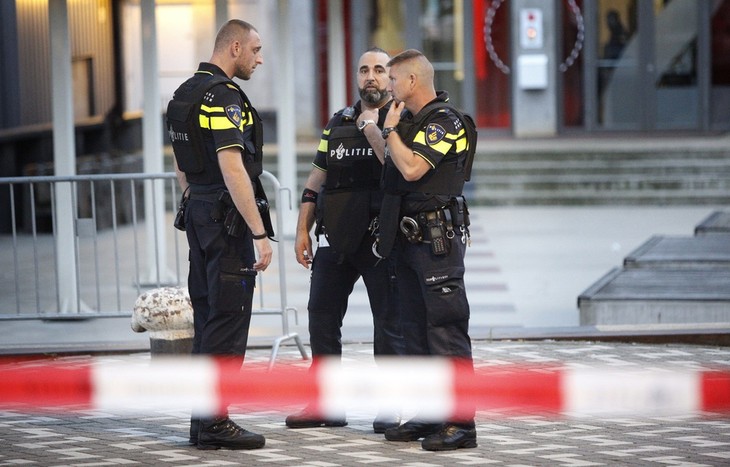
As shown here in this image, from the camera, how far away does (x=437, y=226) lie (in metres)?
6.31

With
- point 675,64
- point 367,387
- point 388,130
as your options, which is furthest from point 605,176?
point 388,130

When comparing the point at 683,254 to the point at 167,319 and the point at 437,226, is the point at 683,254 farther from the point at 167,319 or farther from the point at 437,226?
the point at 437,226

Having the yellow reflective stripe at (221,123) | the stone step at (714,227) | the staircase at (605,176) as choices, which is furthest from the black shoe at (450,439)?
the staircase at (605,176)

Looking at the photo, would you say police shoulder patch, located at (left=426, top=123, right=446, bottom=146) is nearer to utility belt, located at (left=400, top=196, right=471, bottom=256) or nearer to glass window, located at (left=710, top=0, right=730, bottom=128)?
utility belt, located at (left=400, top=196, right=471, bottom=256)

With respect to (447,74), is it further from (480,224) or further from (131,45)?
(480,224)

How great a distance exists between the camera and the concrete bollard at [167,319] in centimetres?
763

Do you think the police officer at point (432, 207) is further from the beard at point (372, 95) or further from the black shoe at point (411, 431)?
the beard at point (372, 95)

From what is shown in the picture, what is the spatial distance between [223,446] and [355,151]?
1.53 m

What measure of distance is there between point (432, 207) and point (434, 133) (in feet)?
1.11

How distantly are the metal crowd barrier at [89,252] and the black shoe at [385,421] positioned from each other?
4.61 feet

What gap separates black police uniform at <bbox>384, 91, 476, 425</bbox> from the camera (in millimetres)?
6289

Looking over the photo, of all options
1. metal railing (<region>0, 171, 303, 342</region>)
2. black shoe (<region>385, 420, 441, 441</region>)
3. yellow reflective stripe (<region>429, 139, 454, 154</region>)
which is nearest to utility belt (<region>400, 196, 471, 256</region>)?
yellow reflective stripe (<region>429, 139, 454, 154</region>)

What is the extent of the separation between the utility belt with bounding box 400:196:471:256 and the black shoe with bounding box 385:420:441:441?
0.84 metres

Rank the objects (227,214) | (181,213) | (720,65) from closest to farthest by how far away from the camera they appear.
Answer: (227,214) < (181,213) < (720,65)
